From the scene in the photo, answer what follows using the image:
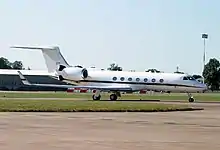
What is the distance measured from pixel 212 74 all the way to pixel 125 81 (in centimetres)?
11659

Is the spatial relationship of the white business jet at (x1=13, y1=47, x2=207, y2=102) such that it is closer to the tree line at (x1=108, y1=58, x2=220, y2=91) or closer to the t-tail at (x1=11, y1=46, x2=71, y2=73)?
the t-tail at (x1=11, y1=46, x2=71, y2=73)

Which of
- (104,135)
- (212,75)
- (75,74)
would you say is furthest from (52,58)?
(212,75)

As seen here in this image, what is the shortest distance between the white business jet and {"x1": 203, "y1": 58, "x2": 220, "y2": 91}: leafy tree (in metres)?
114

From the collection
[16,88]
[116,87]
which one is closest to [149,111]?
[116,87]

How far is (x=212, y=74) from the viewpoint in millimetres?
178125

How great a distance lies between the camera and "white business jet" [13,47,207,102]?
208 feet

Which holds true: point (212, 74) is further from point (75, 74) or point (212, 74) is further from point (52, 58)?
point (75, 74)

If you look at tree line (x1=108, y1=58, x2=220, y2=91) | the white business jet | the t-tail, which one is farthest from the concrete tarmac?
tree line (x1=108, y1=58, x2=220, y2=91)

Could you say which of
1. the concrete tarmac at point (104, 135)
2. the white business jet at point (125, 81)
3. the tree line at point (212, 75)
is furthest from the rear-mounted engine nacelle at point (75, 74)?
the tree line at point (212, 75)

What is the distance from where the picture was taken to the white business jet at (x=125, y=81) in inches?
2499

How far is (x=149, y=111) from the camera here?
35.1 m

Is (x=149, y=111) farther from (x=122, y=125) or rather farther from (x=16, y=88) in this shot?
(x=16, y=88)

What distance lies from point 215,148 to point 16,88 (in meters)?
131

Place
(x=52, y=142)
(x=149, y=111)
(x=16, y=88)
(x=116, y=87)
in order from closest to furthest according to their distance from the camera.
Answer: (x=52, y=142), (x=149, y=111), (x=116, y=87), (x=16, y=88)
